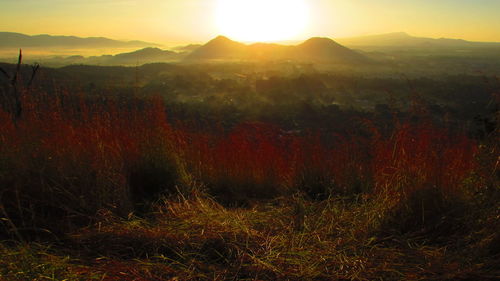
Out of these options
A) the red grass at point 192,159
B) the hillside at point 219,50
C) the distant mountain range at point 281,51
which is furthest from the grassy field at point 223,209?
the hillside at point 219,50

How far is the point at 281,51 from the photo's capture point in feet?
298

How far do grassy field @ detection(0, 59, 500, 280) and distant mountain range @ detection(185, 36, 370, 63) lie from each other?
257 feet

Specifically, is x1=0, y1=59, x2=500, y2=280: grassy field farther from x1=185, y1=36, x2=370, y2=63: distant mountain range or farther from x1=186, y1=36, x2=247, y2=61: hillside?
x1=186, y1=36, x2=247, y2=61: hillside

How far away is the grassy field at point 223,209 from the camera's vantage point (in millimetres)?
2080

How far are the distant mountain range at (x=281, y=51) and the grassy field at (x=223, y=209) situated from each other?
257 feet

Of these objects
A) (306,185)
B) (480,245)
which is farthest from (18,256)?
(480,245)

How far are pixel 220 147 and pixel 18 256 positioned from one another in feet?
8.25

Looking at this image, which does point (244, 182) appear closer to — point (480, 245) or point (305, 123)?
point (480, 245)

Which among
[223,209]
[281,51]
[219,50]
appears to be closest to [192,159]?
[223,209]

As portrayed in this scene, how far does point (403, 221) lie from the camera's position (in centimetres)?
253

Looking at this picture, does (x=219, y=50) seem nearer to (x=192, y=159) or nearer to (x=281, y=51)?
(x=281, y=51)

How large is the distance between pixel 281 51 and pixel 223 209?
299ft

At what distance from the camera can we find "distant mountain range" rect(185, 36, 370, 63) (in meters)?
83.3

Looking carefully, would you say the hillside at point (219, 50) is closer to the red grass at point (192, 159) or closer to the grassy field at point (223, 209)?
the red grass at point (192, 159)
